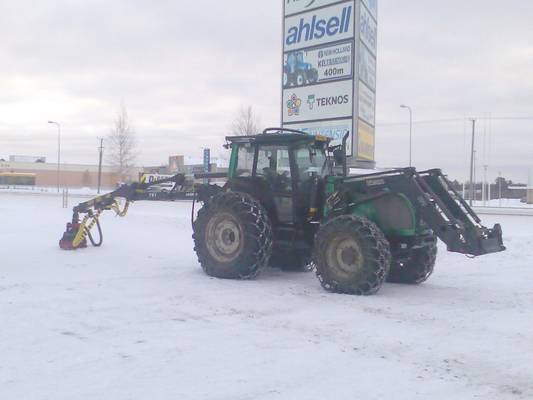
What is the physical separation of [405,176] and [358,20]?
9.06 meters

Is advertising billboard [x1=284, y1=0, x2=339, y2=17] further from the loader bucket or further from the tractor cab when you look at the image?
the loader bucket

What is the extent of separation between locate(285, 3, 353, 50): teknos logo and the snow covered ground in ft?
28.0

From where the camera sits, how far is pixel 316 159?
11086 millimetres

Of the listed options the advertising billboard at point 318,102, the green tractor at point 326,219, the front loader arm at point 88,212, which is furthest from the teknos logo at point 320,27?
the front loader arm at point 88,212

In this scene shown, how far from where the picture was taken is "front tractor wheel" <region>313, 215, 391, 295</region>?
9375 millimetres

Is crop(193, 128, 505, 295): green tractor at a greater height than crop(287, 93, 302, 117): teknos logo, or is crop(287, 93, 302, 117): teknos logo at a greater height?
crop(287, 93, 302, 117): teknos logo

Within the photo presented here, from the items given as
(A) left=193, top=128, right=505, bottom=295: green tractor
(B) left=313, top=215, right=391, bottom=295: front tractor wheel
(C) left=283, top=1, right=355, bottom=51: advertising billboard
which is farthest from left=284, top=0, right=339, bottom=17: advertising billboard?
(B) left=313, top=215, right=391, bottom=295: front tractor wheel

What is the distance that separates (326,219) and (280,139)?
1.67 metres

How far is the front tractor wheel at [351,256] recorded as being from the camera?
9375 millimetres

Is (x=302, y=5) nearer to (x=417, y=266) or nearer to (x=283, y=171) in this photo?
(x=283, y=171)

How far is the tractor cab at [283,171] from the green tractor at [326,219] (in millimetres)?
18

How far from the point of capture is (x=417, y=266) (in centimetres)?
1096

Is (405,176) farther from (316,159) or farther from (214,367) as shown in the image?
(214,367)

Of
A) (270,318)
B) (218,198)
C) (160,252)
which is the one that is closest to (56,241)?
(160,252)
